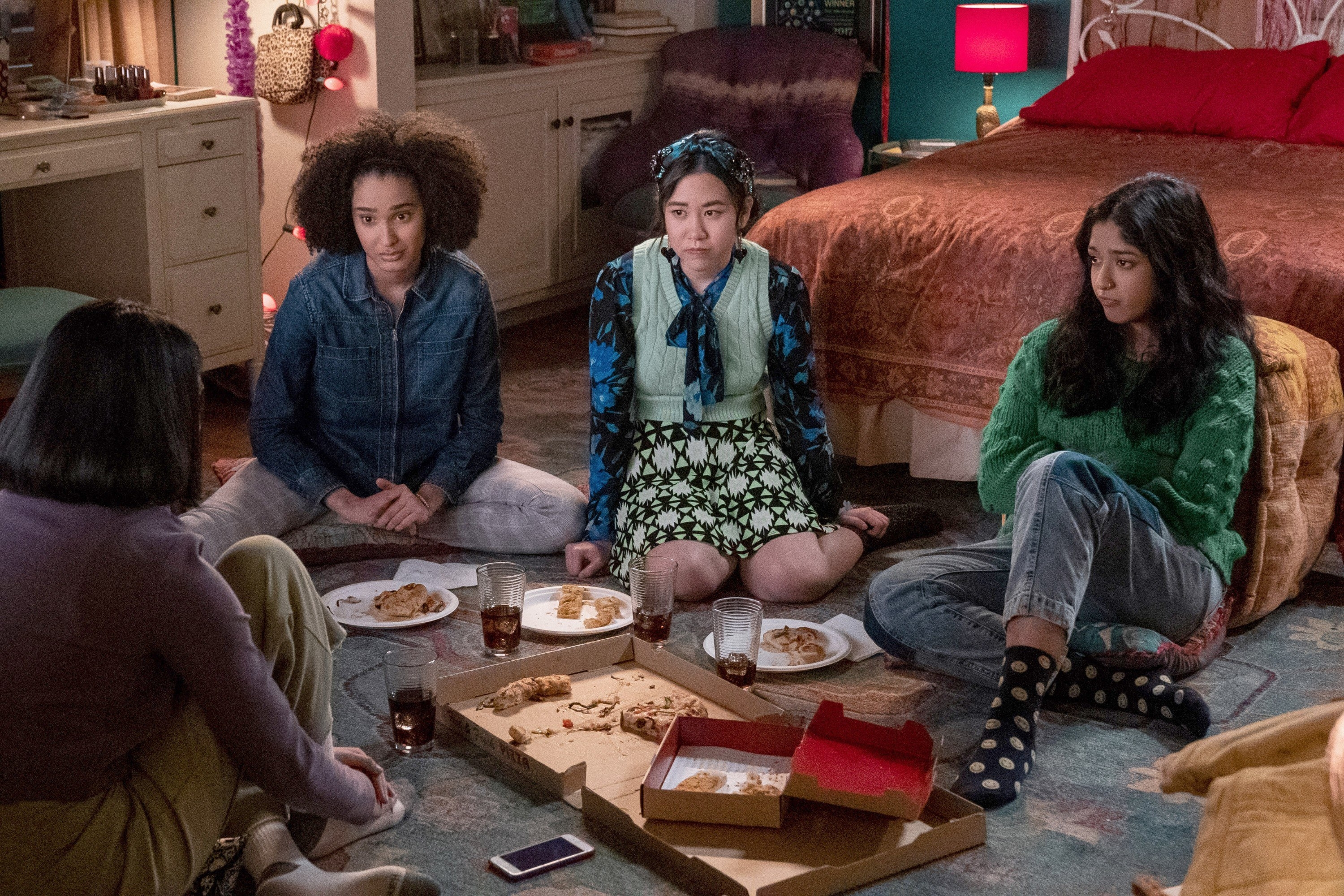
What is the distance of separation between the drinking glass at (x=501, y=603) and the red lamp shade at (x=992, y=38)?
10.8ft

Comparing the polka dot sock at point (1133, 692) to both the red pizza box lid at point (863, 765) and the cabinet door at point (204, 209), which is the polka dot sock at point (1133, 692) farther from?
the cabinet door at point (204, 209)

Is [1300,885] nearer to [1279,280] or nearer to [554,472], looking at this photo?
[1279,280]

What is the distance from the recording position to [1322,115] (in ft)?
13.9

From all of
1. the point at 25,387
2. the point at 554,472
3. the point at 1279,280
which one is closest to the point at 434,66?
the point at 554,472

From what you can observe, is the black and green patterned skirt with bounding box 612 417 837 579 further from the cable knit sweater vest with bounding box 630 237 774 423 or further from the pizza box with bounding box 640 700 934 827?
the pizza box with bounding box 640 700 934 827

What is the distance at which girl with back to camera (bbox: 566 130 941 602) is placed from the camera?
9.32 feet

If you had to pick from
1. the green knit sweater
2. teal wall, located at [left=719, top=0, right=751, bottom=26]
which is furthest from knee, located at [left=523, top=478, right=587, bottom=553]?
teal wall, located at [left=719, top=0, right=751, bottom=26]

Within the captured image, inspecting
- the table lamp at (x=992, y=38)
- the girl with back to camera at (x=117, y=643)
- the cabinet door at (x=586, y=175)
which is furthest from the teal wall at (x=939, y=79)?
the girl with back to camera at (x=117, y=643)

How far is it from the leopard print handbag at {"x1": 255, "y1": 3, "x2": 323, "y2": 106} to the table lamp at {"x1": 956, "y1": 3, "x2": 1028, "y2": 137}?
2194 millimetres

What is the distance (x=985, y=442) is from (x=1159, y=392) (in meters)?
0.31

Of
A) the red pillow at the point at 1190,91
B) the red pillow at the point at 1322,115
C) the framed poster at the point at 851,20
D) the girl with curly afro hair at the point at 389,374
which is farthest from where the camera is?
the framed poster at the point at 851,20

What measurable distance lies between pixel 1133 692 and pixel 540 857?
101 cm

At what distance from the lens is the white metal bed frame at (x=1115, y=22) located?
4.76 m

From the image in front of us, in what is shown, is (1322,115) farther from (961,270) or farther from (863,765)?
(863,765)
